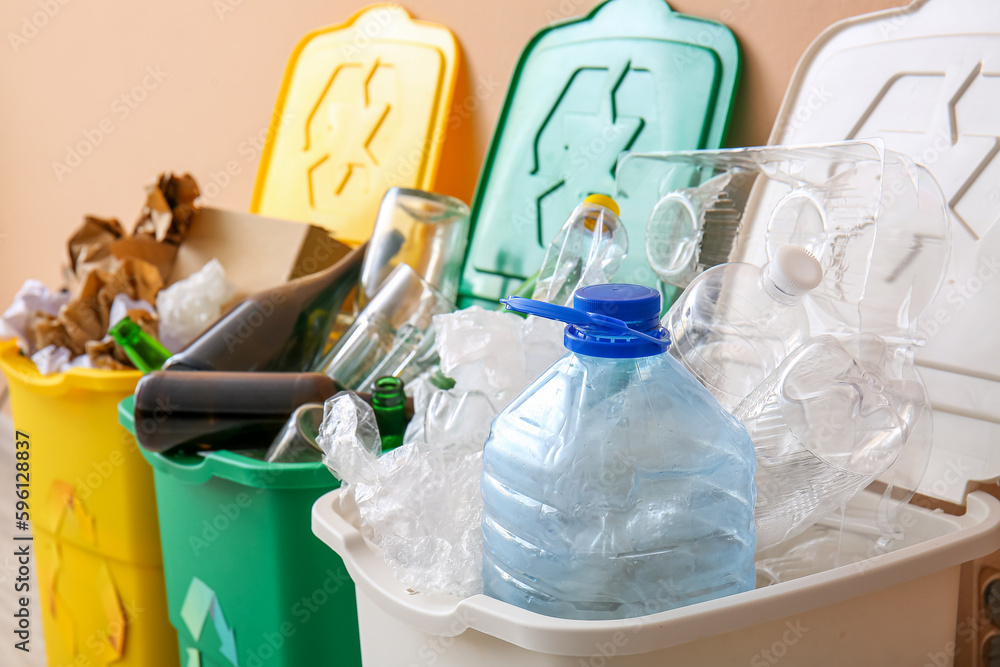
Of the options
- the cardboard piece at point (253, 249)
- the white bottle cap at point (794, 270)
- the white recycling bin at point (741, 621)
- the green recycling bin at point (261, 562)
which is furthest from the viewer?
the cardboard piece at point (253, 249)

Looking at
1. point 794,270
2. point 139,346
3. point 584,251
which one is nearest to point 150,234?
point 139,346

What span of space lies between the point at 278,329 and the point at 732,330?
73 centimetres

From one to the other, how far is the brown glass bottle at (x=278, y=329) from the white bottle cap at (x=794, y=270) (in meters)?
0.81

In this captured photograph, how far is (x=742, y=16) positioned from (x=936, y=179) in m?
0.41

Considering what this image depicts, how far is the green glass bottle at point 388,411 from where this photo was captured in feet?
3.01

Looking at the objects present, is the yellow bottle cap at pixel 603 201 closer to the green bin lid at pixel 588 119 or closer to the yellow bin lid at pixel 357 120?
the green bin lid at pixel 588 119

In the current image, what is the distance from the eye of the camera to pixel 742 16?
107cm

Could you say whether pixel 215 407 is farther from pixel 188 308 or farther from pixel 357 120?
pixel 357 120

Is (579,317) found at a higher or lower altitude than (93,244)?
higher

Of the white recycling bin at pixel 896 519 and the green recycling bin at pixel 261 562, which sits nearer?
the white recycling bin at pixel 896 519

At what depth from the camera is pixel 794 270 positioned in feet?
2.07

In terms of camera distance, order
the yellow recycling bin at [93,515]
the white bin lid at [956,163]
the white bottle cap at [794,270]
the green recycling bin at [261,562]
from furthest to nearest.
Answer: the yellow recycling bin at [93,515] → the green recycling bin at [261,562] → the white bin lid at [956,163] → the white bottle cap at [794,270]

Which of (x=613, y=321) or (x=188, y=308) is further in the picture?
(x=188, y=308)

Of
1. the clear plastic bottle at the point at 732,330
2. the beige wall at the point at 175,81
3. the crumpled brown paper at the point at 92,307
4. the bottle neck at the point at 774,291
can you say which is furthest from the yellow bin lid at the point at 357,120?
the bottle neck at the point at 774,291
